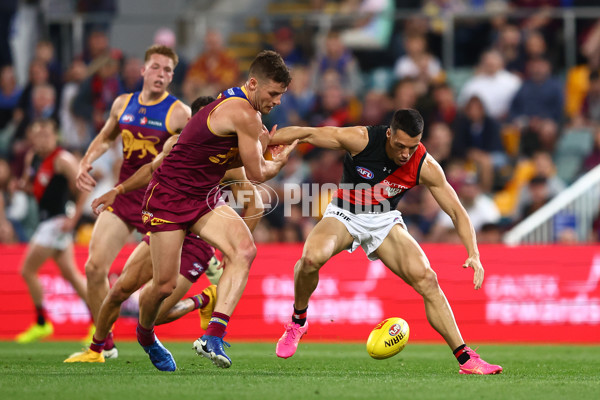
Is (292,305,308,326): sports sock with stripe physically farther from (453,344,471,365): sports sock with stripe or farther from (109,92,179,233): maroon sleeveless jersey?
(109,92,179,233): maroon sleeveless jersey

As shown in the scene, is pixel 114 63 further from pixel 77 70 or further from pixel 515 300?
pixel 515 300

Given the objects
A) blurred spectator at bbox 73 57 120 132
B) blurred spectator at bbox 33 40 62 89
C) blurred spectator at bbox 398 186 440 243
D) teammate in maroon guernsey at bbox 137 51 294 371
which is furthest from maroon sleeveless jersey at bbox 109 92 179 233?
blurred spectator at bbox 33 40 62 89

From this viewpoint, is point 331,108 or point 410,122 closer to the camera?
point 410,122

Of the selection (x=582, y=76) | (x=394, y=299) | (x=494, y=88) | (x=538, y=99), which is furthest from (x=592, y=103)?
(x=394, y=299)

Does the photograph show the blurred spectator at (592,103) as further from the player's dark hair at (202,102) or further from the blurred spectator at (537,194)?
the player's dark hair at (202,102)

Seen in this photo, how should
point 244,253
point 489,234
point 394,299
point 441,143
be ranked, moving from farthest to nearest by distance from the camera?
point 441,143 → point 489,234 → point 394,299 → point 244,253

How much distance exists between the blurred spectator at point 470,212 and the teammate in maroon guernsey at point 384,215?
613 centimetres

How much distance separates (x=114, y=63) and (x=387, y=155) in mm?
10465

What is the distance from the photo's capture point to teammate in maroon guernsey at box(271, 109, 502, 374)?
8.95m

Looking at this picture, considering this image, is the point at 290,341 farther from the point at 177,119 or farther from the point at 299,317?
the point at 177,119

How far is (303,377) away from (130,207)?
9.71 feet

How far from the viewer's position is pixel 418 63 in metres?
18.3

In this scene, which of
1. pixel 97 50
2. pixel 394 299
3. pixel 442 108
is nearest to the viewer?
pixel 394 299

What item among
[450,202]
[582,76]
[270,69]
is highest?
[582,76]
